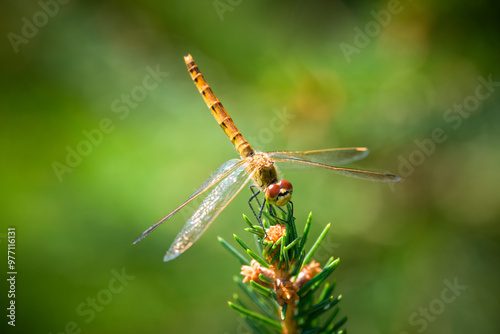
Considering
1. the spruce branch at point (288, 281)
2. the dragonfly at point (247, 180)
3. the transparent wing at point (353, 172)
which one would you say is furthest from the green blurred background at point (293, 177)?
the spruce branch at point (288, 281)

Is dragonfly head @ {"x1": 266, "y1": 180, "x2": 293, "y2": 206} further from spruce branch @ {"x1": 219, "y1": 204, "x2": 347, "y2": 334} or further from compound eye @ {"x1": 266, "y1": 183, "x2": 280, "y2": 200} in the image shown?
spruce branch @ {"x1": 219, "y1": 204, "x2": 347, "y2": 334}

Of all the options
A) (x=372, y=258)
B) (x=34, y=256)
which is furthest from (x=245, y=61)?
(x=34, y=256)

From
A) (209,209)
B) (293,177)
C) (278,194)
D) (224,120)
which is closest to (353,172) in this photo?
(278,194)

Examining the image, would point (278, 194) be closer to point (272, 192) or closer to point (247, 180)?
point (272, 192)

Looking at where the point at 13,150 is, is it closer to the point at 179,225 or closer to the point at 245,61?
the point at 179,225

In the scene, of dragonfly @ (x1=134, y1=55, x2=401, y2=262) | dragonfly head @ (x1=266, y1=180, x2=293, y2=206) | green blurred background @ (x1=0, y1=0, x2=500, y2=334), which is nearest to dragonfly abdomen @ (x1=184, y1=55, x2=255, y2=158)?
→ dragonfly @ (x1=134, y1=55, x2=401, y2=262)
